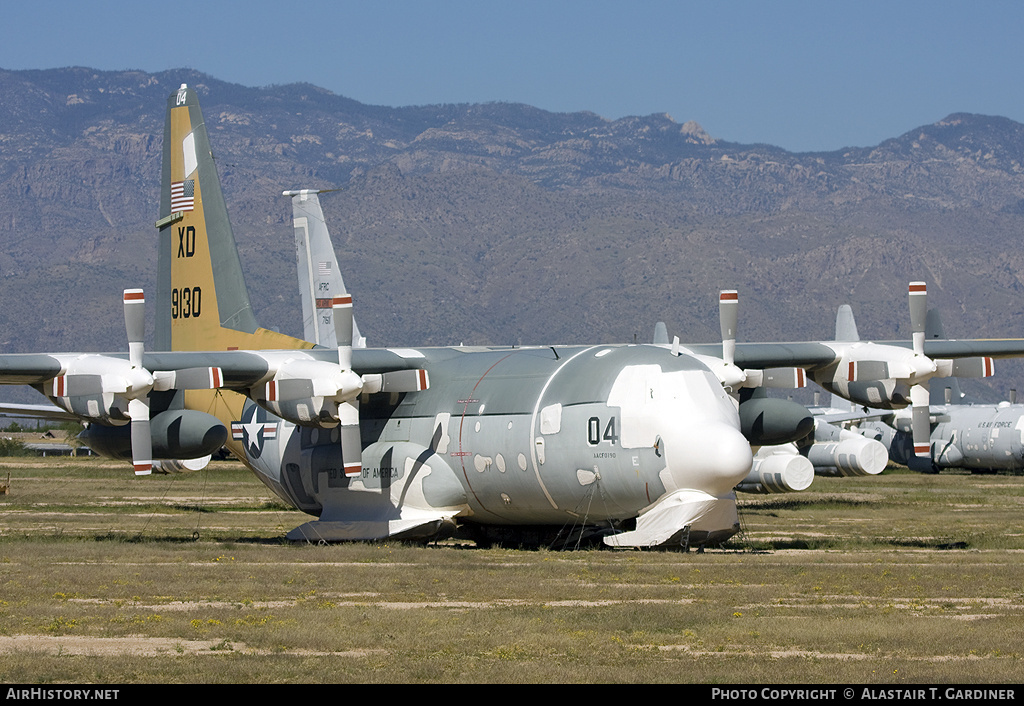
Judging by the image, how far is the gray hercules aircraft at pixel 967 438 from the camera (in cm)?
6262

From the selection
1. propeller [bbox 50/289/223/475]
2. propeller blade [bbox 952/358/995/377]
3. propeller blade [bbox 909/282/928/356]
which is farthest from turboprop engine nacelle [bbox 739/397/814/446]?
propeller [bbox 50/289/223/475]

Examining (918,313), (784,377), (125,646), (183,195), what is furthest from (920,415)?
(125,646)

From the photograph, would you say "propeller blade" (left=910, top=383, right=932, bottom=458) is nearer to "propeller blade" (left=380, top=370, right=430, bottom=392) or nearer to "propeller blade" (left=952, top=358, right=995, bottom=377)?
"propeller blade" (left=952, top=358, right=995, bottom=377)

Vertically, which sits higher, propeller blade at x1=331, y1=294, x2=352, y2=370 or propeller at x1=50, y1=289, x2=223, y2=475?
propeller blade at x1=331, y1=294, x2=352, y2=370

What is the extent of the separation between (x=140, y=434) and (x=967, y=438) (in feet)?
164

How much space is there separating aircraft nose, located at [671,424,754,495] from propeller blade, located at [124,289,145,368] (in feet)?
A: 30.1

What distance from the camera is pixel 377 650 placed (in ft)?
44.2

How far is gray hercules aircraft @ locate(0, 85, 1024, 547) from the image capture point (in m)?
21.8

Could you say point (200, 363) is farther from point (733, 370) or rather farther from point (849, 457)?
point (849, 457)

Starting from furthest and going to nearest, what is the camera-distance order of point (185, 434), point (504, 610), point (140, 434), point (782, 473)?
1. point (782, 473)
2. point (185, 434)
3. point (140, 434)
4. point (504, 610)

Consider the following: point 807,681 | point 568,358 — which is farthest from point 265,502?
point 807,681

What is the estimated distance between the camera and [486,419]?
78.0ft

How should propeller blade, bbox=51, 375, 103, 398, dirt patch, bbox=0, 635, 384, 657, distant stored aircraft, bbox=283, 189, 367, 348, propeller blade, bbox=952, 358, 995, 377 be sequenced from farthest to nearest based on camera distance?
1. distant stored aircraft, bbox=283, 189, 367, 348
2. propeller blade, bbox=952, 358, 995, 377
3. propeller blade, bbox=51, 375, 103, 398
4. dirt patch, bbox=0, 635, 384, 657

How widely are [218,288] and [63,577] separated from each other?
37.6ft
